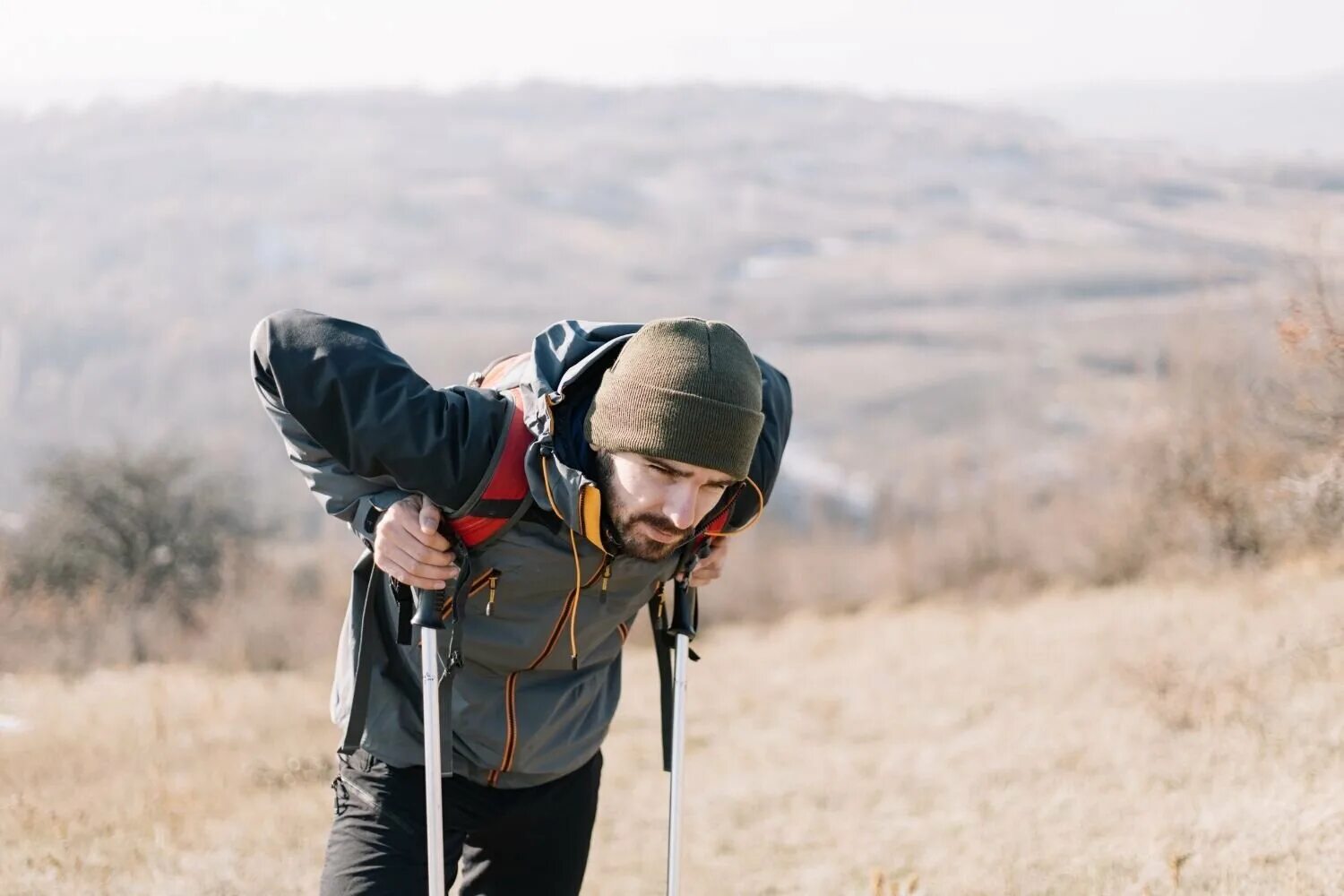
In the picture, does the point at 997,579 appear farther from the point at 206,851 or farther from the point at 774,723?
the point at 206,851

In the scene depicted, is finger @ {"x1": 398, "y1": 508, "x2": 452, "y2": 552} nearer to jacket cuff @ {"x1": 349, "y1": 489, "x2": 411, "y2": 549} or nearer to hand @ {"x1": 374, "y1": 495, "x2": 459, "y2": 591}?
hand @ {"x1": 374, "y1": 495, "x2": 459, "y2": 591}

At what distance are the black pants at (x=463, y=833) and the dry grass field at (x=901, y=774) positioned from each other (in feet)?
5.20

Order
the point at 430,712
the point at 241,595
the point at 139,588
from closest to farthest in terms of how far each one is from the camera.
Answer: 1. the point at 430,712
2. the point at 139,588
3. the point at 241,595

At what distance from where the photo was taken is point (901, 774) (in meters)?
10.4

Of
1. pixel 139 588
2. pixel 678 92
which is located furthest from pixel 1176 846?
pixel 678 92

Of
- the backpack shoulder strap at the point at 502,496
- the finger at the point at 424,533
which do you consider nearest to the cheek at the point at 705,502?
the backpack shoulder strap at the point at 502,496

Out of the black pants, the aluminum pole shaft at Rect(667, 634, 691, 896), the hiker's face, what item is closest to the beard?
the hiker's face

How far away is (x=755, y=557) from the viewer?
2020 inches

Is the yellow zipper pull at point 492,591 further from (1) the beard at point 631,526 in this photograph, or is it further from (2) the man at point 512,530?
(1) the beard at point 631,526

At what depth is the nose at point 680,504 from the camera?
352cm

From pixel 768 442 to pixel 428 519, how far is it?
47.0 inches

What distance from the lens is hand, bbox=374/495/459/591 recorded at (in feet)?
11.4

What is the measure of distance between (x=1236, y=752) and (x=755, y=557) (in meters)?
43.2

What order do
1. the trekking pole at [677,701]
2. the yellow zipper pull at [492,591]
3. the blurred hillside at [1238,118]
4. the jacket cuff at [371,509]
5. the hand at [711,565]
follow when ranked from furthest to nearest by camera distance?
1. the blurred hillside at [1238,118]
2. the trekking pole at [677,701]
3. the hand at [711,565]
4. the yellow zipper pull at [492,591]
5. the jacket cuff at [371,509]
